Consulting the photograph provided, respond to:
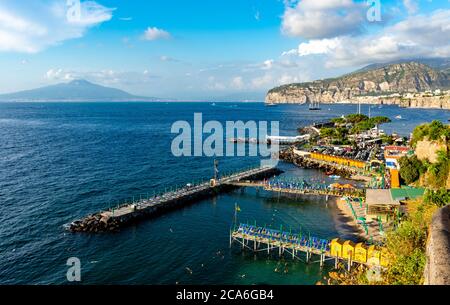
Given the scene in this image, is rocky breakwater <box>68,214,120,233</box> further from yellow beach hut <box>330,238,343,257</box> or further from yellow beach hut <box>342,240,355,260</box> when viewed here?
yellow beach hut <box>342,240,355,260</box>

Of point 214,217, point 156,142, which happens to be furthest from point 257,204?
point 156,142

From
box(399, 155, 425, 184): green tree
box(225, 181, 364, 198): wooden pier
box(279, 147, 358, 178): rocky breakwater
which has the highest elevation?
box(399, 155, 425, 184): green tree

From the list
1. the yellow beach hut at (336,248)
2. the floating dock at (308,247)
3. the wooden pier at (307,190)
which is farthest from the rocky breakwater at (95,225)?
the yellow beach hut at (336,248)

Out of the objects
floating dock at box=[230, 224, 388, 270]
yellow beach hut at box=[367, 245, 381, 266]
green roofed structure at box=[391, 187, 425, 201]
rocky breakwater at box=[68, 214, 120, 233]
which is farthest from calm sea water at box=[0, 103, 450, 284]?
green roofed structure at box=[391, 187, 425, 201]

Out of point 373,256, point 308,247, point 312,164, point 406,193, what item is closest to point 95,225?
point 308,247

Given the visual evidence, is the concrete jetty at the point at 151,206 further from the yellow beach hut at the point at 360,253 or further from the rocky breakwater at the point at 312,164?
the yellow beach hut at the point at 360,253

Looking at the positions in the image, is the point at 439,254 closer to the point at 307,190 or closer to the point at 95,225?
the point at 95,225
